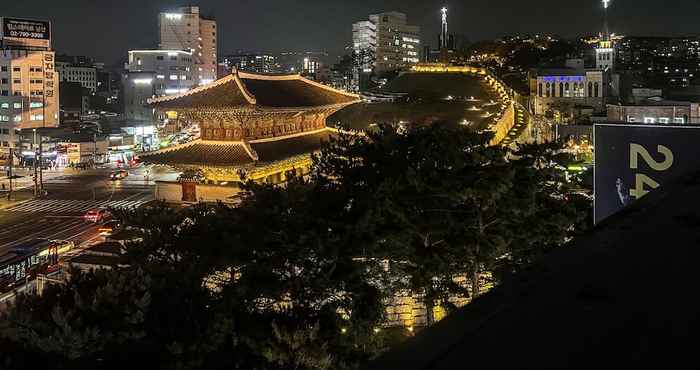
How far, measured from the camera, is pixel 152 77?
8356cm

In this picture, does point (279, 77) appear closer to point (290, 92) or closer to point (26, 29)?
point (290, 92)

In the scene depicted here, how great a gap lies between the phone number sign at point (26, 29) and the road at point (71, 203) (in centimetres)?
1847

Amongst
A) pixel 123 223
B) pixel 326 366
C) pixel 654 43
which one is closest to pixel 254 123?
pixel 123 223

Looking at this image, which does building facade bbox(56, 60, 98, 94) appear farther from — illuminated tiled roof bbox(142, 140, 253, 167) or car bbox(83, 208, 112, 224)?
illuminated tiled roof bbox(142, 140, 253, 167)

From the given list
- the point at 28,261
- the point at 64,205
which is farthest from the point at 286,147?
the point at 64,205

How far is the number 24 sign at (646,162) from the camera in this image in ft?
26.1

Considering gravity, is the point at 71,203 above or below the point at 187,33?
below

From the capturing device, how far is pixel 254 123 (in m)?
27.9

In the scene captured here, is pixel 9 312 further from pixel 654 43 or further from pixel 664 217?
pixel 654 43

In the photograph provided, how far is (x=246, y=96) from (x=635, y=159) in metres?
19.8

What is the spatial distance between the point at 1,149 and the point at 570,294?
6796 cm

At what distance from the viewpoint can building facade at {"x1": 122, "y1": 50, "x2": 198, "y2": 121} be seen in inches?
3238

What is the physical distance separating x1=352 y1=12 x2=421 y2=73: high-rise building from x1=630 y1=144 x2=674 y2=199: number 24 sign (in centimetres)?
11628

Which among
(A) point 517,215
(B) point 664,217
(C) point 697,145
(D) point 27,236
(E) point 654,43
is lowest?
(D) point 27,236
